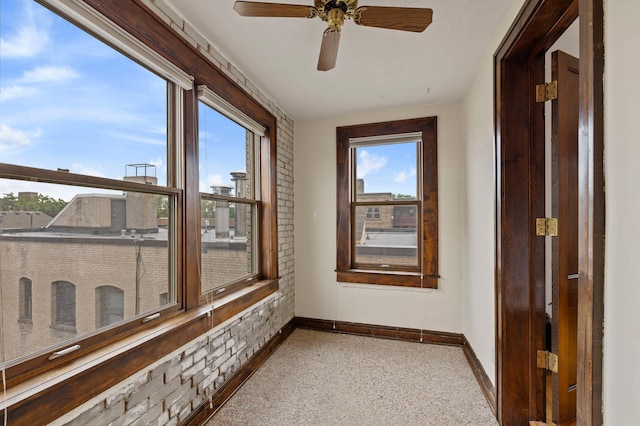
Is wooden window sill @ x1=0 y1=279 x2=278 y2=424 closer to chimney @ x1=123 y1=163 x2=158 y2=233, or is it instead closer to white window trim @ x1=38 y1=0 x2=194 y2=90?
chimney @ x1=123 y1=163 x2=158 y2=233

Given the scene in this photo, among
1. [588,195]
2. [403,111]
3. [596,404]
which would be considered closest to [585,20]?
[588,195]

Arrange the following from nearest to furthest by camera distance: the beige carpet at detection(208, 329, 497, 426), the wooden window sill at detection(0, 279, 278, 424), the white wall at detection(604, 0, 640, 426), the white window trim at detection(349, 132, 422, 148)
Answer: the white wall at detection(604, 0, 640, 426) → the wooden window sill at detection(0, 279, 278, 424) → the beige carpet at detection(208, 329, 497, 426) → the white window trim at detection(349, 132, 422, 148)

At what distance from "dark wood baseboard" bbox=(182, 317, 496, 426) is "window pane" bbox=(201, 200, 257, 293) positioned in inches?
30.9

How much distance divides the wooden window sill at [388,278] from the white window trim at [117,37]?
255 centimetres

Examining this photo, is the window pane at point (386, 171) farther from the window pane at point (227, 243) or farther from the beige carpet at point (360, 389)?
the beige carpet at point (360, 389)

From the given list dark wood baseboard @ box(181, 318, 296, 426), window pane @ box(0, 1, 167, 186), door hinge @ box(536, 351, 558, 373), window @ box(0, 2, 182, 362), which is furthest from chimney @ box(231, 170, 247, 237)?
door hinge @ box(536, 351, 558, 373)

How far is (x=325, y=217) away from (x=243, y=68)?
1.85 metres

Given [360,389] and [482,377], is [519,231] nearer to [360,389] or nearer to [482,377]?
[482,377]

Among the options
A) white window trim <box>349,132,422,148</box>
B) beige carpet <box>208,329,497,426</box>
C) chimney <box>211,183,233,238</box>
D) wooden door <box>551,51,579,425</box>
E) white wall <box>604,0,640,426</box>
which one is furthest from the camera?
white window trim <box>349,132,422,148</box>

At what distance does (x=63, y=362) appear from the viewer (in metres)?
1.22

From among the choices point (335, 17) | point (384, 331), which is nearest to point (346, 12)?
point (335, 17)

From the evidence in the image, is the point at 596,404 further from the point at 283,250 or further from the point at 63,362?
the point at 283,250

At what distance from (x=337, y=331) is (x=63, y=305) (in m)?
2.74

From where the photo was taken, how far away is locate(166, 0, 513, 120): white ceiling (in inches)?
68.9
